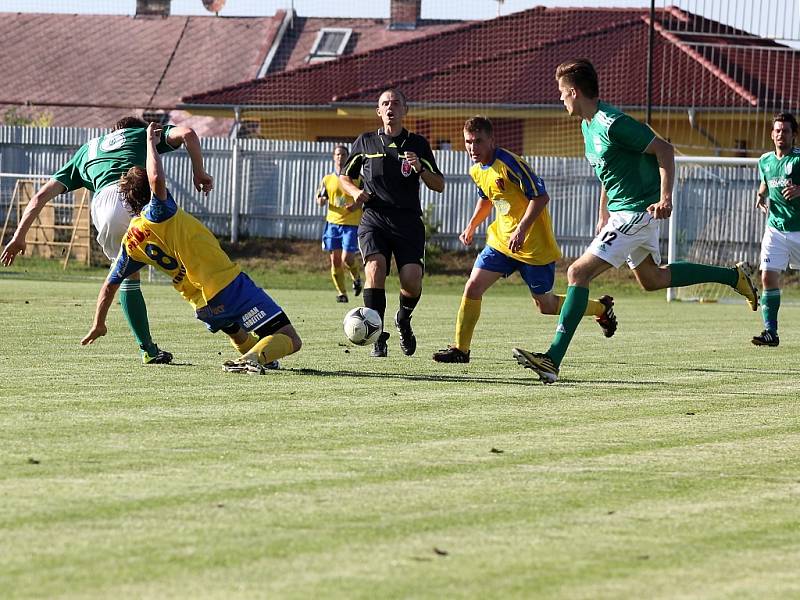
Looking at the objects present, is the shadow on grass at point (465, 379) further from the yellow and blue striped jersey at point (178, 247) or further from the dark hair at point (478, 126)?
the dark hair at point (478, 126)

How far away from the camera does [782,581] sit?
4.69 meters

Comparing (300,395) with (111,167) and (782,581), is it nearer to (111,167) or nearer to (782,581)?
(111,167)

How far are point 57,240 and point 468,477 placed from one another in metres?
26.0

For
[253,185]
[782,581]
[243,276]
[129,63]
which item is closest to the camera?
[782,581]

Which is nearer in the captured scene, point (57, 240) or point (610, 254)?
point (610, 254)

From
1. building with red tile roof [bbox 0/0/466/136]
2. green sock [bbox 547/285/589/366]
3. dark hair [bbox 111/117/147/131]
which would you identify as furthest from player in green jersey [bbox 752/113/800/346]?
building with red tile roof [bbox 0/0/466/136]

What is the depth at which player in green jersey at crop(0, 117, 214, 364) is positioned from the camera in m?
11.0

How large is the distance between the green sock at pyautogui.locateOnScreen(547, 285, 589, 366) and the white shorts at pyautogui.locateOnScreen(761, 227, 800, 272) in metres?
5.27

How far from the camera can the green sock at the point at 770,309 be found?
14.4 meters

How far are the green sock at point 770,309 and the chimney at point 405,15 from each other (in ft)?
113

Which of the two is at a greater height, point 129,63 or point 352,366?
point 129,63

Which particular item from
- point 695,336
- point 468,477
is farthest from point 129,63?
point 468,477

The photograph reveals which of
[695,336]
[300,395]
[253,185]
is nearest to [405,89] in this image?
[253,185]

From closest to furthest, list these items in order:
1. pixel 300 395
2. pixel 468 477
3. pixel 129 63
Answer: pixel 468 477 < pixel 300 395 < pixel 129 63
